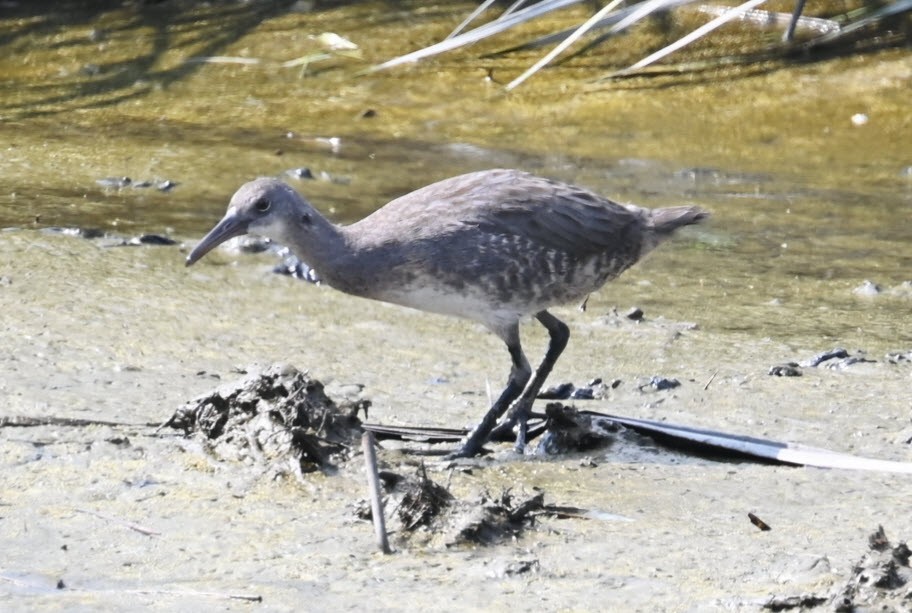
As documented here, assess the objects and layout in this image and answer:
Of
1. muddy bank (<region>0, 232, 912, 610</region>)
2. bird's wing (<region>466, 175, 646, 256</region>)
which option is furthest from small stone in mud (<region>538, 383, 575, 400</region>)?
bird's wing (<region>466, 175, 646, 256</region>)

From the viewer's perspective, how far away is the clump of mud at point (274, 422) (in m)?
4.98

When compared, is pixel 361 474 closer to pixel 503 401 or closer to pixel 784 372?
pixel 503 401

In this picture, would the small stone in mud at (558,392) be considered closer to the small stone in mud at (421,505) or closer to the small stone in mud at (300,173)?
the small stone in mud at (421,505)

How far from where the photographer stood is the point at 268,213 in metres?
5.69

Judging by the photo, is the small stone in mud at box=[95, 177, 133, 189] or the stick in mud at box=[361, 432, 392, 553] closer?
the stick in mud at box=[361, 432, 392, 553]

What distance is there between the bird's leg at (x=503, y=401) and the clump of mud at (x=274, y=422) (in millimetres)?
388

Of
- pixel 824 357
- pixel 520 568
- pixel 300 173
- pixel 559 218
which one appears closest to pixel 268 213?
pixel 559 218

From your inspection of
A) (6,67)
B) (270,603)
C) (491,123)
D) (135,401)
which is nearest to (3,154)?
(6,67)

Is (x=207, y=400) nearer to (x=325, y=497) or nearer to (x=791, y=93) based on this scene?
(x=325, y=497)

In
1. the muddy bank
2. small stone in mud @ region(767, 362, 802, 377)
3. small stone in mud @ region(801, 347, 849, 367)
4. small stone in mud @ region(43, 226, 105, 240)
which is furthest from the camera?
small stone in mud @ region(43, 226, 105, 240)

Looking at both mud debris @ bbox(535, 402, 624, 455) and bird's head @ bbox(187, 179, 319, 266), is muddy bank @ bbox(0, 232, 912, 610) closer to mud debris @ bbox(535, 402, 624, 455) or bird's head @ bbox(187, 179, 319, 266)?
mud debris @ bbox(535, 402, 624, 455)

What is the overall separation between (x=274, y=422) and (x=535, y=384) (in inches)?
45.4

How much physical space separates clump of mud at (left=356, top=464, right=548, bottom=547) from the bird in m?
0.95

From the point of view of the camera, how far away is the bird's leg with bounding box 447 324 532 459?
544 cm
